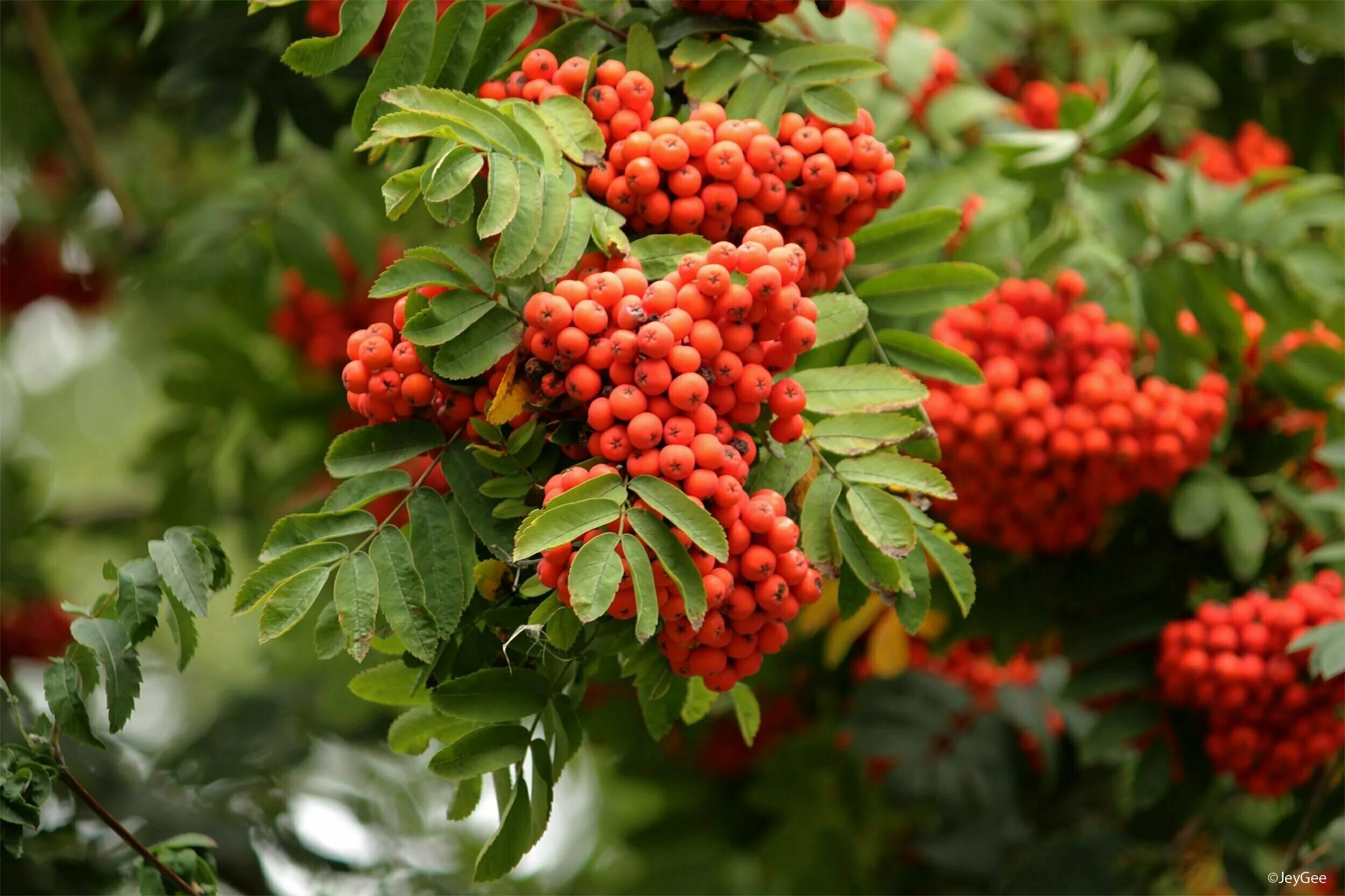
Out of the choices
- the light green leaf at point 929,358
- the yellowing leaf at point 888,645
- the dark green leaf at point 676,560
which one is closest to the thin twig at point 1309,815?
the yellowing leaf at point 888,645

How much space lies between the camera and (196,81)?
3041 mm

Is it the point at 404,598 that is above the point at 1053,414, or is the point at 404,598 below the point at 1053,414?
above

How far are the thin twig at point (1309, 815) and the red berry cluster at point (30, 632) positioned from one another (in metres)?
3.47

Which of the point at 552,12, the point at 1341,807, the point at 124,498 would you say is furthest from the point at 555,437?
the point at 124,498

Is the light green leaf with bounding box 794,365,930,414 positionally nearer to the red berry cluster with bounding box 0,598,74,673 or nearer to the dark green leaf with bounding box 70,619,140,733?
the dark green leaf with bounding box 70,619,140,733

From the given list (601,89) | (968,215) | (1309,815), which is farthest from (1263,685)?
(601,89)

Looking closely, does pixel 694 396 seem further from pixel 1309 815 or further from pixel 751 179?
pixel 1309 815

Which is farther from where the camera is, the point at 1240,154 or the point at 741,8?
the point at 1240,154

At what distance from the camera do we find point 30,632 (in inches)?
161

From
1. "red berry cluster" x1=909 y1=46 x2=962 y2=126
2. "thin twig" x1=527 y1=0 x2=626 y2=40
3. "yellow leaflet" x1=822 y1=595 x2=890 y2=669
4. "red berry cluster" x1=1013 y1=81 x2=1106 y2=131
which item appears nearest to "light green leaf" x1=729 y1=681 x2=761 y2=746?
"thin twig" x1=527 y1=0 x2=626 y2=40

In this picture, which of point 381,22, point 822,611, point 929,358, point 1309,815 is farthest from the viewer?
point 822,611

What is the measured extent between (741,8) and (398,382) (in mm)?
841

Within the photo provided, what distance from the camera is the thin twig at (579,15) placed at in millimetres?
2043

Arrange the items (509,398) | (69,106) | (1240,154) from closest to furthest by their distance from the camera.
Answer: (509,398) → (1240,154) → (69,106)
